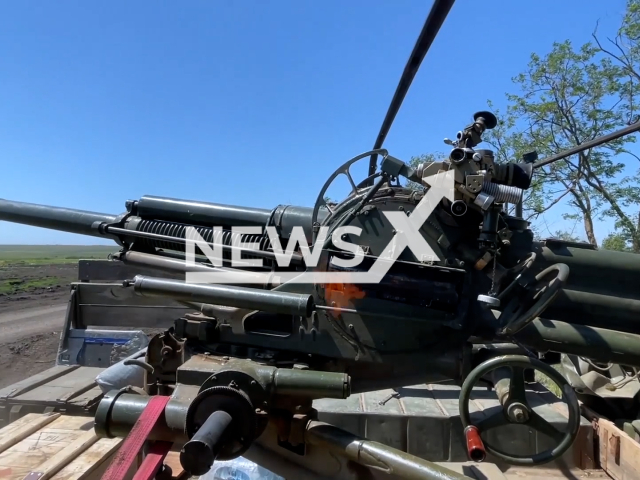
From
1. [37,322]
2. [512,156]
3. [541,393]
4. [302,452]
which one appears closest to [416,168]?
[302,452]

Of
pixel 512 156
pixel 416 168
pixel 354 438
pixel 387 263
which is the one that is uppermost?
pixel 512 156

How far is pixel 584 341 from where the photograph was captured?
9.35 feet

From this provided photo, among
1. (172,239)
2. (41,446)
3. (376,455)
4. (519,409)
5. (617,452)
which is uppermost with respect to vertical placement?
(172,239)

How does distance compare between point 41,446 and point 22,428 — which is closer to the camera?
point 41,446

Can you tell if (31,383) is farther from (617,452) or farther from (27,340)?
(27,340)

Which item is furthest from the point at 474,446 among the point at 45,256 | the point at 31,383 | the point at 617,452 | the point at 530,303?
the point at 45,256

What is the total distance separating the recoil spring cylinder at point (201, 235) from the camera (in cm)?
374

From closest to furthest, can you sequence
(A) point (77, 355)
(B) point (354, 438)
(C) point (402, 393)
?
1. (B) point (354, 438)
2. (C) point (402, 393)
3. (A) point (77, 355)

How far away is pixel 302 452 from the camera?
10.3 feet

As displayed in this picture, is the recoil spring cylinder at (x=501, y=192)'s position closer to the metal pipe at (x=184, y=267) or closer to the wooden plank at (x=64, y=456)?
the metal pipe at (x=184, y=267)

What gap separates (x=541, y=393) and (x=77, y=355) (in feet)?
19.4

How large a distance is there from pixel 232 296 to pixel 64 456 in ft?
6.83

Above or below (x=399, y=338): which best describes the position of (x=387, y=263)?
above

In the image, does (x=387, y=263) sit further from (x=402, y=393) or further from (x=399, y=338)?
(x=402, y=393)
